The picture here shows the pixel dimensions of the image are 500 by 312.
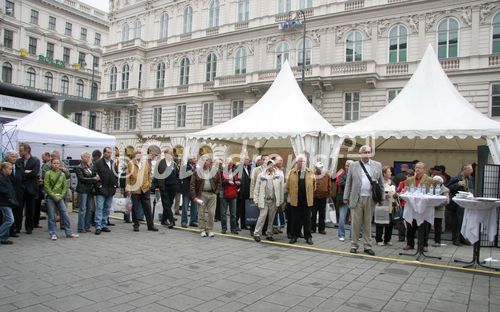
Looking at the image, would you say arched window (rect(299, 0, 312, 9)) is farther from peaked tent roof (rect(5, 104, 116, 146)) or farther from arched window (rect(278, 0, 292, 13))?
peaked tent roof (rect(5, 104, 116, 146))

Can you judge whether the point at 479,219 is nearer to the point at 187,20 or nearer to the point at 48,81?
the point at 187,20

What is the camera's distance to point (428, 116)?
1080cm

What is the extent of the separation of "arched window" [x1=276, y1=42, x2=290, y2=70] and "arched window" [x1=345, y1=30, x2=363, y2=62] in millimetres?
4673

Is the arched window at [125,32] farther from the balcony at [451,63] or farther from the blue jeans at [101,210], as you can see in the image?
the blue jeans at [101,210]

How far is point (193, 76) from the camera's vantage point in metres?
33.4

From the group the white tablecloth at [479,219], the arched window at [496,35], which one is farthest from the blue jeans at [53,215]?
the arched window at [496,35]

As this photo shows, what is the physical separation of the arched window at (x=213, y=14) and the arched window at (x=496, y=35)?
827 inches

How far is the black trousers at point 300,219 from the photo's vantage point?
8.37 metres

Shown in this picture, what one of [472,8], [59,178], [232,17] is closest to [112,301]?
[59,178]

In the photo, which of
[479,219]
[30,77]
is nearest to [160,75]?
[30,77]

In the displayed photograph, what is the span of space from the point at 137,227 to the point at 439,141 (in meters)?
13.4

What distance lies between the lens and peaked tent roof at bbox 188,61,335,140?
11.6 metres

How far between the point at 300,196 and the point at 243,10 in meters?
26.7

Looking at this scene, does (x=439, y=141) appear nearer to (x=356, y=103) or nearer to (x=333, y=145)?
(x=333, y=145)
